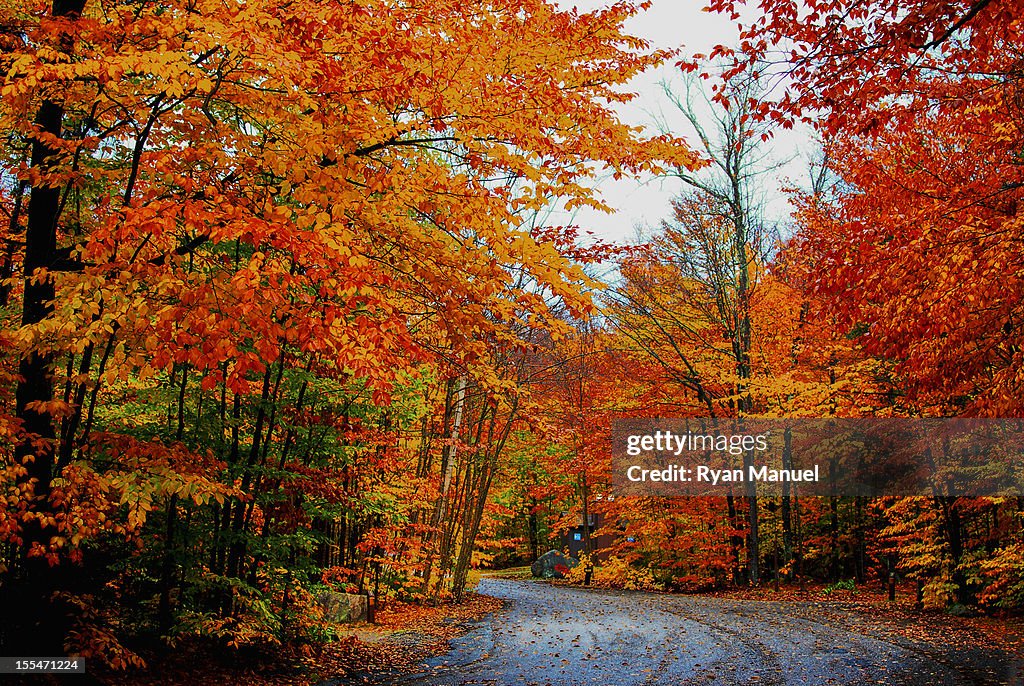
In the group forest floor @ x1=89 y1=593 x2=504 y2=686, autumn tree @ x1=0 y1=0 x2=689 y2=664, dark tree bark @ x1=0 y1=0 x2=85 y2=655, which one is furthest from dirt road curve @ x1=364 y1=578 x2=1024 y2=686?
dark tree bark @ x1=0 y1=0 x2=85 y2=655

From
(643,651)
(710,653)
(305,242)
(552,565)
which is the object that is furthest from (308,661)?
(552,565)

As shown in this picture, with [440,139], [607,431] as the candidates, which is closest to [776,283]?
[607,431]

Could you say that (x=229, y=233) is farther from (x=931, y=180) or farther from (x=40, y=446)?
(x=931, y=180)

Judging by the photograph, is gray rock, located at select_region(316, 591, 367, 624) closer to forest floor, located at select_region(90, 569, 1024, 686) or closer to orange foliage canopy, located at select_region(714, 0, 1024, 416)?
forest floor, located at select_region(90, 569, 1024, 686)

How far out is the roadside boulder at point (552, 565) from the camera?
33.2 metres

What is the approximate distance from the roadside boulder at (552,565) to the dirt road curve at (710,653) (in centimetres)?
1805

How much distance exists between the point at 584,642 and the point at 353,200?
8603 mm

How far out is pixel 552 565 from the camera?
34.4 metres

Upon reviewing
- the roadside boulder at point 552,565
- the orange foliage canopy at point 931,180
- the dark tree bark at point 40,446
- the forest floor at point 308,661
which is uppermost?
the orange foliage canopy at point 931,180

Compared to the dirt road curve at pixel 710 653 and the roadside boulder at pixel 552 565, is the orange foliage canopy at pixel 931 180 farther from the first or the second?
the roadside boulder at pixel 552 565

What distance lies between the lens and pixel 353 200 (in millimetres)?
5691

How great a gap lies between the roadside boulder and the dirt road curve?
59.2 feet

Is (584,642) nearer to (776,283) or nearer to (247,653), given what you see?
(247,653)

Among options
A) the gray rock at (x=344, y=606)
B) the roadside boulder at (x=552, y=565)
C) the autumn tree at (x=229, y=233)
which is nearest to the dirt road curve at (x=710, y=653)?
the gray rock at (x=344, y=606)
